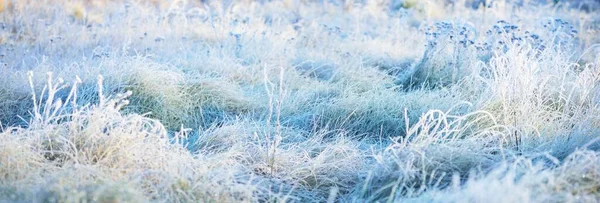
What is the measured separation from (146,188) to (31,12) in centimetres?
493

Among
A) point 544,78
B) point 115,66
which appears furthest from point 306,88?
point 544,78

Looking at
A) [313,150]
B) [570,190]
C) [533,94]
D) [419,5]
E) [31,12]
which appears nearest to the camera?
[570,190]

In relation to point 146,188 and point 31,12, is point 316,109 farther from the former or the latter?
point 31,12

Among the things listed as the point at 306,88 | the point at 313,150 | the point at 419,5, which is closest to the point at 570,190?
the point at 313,150

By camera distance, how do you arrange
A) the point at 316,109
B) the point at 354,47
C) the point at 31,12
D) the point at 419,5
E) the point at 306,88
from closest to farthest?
the point at 316,109 < the point at 306,88 < the point at 354,47 < the point at 31,12 < the point at 419,5

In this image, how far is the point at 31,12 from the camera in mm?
6762

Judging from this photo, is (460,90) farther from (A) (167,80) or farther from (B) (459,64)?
(A) (167,80)

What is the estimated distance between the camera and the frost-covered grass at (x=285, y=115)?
2.62 meters

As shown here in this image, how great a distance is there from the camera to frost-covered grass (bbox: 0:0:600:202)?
2617mm

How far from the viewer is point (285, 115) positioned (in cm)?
416

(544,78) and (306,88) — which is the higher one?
(544,78)

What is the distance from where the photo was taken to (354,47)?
6.25m

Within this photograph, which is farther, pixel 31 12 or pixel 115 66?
pixel 31 12

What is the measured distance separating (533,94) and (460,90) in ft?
2.20
